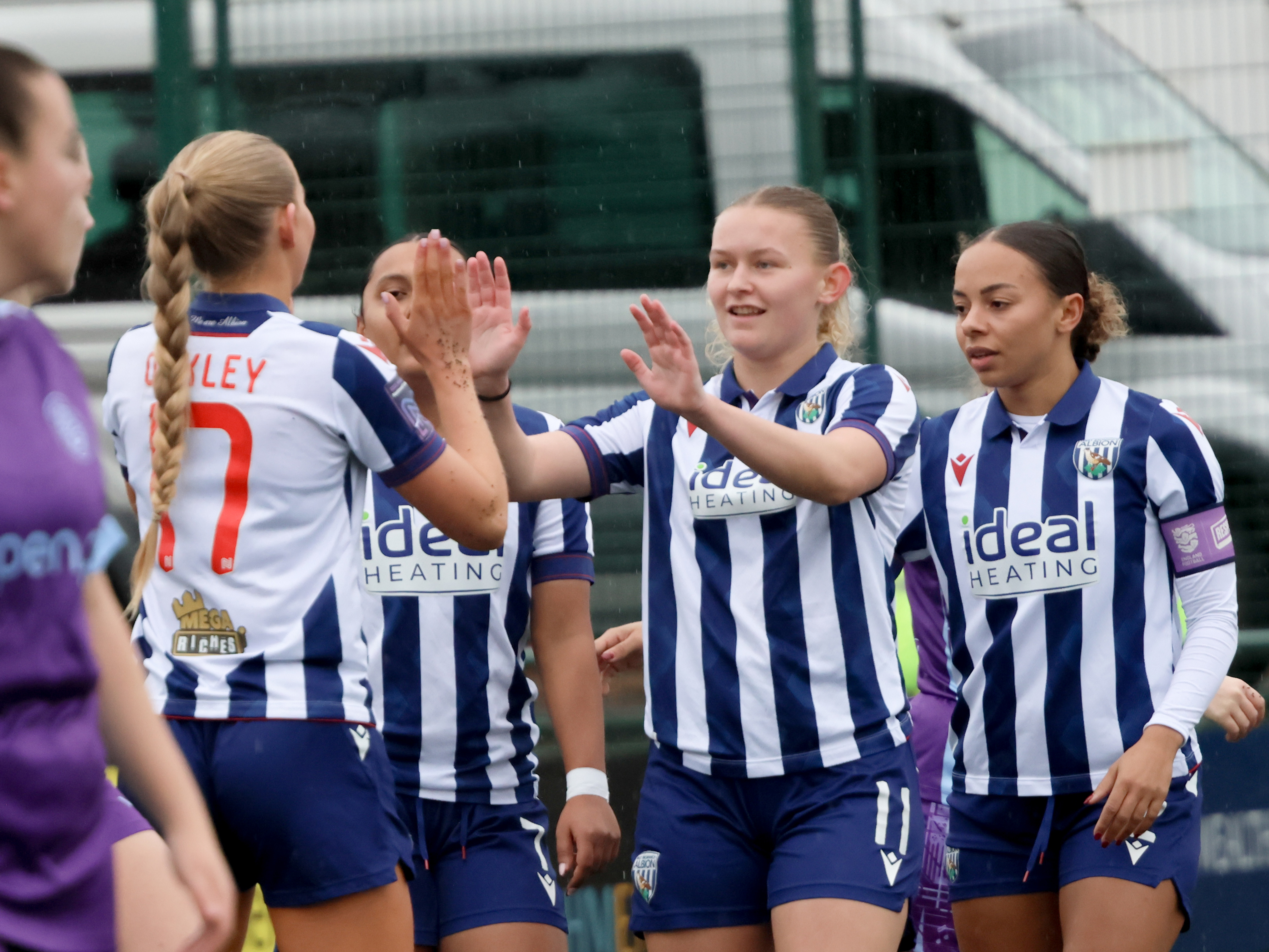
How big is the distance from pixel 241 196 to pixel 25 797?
129 centimetres

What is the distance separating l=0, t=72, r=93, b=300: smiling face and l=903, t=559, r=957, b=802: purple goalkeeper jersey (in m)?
2.56

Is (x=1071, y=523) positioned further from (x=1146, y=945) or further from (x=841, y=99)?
(x=841, y=99)

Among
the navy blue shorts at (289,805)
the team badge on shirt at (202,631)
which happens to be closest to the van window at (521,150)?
the team badge on shirt at (202,631)

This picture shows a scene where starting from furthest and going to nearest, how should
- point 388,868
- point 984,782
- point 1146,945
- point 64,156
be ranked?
point 984,782, point 1146,945, point 388,868, point 64,156

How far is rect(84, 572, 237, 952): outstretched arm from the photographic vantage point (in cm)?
169

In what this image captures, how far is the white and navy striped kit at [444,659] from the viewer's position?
3.28 m

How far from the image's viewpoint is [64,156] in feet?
5.60

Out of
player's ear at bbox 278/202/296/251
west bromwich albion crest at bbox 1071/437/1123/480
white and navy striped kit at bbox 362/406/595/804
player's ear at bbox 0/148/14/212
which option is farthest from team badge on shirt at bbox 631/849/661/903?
player's ear at bbox 0/148/14/212

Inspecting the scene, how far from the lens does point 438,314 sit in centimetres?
265

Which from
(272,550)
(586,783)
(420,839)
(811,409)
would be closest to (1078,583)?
(811,409)

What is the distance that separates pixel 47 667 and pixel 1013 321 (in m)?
2.44

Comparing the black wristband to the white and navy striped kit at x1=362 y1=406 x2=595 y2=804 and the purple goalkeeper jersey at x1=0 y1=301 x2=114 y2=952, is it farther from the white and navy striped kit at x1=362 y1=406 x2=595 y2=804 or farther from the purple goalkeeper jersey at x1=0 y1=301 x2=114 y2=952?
the purple goalkeeper jersey at x1=0 y1=301 x2=114 y2=952

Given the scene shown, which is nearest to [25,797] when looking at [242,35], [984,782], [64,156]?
[64,156]

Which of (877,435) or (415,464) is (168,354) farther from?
(877,435)
